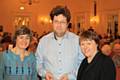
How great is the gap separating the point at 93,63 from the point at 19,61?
2.64 feet

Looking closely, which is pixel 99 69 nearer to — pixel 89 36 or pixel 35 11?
pixel 89 36

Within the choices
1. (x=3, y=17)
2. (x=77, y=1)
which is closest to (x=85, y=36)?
(x=77, y=1)

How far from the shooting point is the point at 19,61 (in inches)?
127

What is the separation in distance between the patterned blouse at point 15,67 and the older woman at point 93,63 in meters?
0.55

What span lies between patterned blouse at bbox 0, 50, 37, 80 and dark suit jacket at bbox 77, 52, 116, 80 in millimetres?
577

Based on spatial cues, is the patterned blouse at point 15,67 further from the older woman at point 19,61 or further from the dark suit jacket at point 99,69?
the dark suit jacket at point 99,69

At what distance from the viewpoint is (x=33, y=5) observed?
1973cm

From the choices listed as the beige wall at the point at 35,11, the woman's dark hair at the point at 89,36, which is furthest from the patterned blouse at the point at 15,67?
the beige wall at the point at 35,11

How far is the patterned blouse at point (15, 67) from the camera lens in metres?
3.18

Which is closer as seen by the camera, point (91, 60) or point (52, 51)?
point (91, 60)

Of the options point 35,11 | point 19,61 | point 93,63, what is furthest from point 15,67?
point 35,11

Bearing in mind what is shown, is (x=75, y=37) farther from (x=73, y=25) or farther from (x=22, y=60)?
(x=73, y=25)

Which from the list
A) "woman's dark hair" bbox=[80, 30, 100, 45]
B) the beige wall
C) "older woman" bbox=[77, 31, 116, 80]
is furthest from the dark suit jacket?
the beige wall

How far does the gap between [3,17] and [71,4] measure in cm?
422
